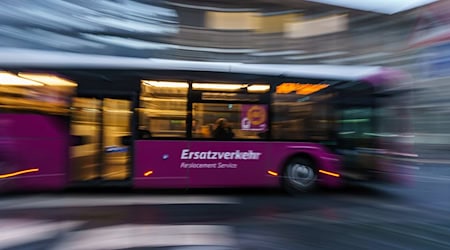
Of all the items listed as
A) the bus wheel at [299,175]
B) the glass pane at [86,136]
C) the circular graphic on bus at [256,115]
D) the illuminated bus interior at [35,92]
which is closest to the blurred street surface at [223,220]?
the bus wheel at [299,175]

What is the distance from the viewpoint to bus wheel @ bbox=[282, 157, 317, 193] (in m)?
9.48

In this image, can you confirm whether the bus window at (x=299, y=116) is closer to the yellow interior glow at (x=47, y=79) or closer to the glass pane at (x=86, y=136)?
the glass pane at (x=86, y=136)

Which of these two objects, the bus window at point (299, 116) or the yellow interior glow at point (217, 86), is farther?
the bus window at point (299, 116)

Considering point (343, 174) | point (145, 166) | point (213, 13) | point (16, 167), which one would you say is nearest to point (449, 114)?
point (213, 13)

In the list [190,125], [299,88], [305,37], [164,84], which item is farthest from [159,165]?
[305,37]

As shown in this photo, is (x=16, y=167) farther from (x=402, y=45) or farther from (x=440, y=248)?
(x=402, y=45)

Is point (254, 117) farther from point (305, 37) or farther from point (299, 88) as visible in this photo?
point (305, 37)

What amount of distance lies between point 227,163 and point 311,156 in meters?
1.75

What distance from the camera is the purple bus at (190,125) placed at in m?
8.70

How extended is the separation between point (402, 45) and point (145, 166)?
24.2 m

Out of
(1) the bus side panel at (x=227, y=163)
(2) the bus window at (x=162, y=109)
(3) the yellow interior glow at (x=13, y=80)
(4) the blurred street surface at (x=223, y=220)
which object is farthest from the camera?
(1) the bus side panel at (x=227, y=163)

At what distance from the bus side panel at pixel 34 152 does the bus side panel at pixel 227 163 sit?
7.71 ft

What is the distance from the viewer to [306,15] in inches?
1307

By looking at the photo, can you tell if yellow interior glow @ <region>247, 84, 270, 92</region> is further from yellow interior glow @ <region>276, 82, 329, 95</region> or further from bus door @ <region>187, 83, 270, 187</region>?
yellow interior glow @ <region>276, 82, 329, 95</region>
